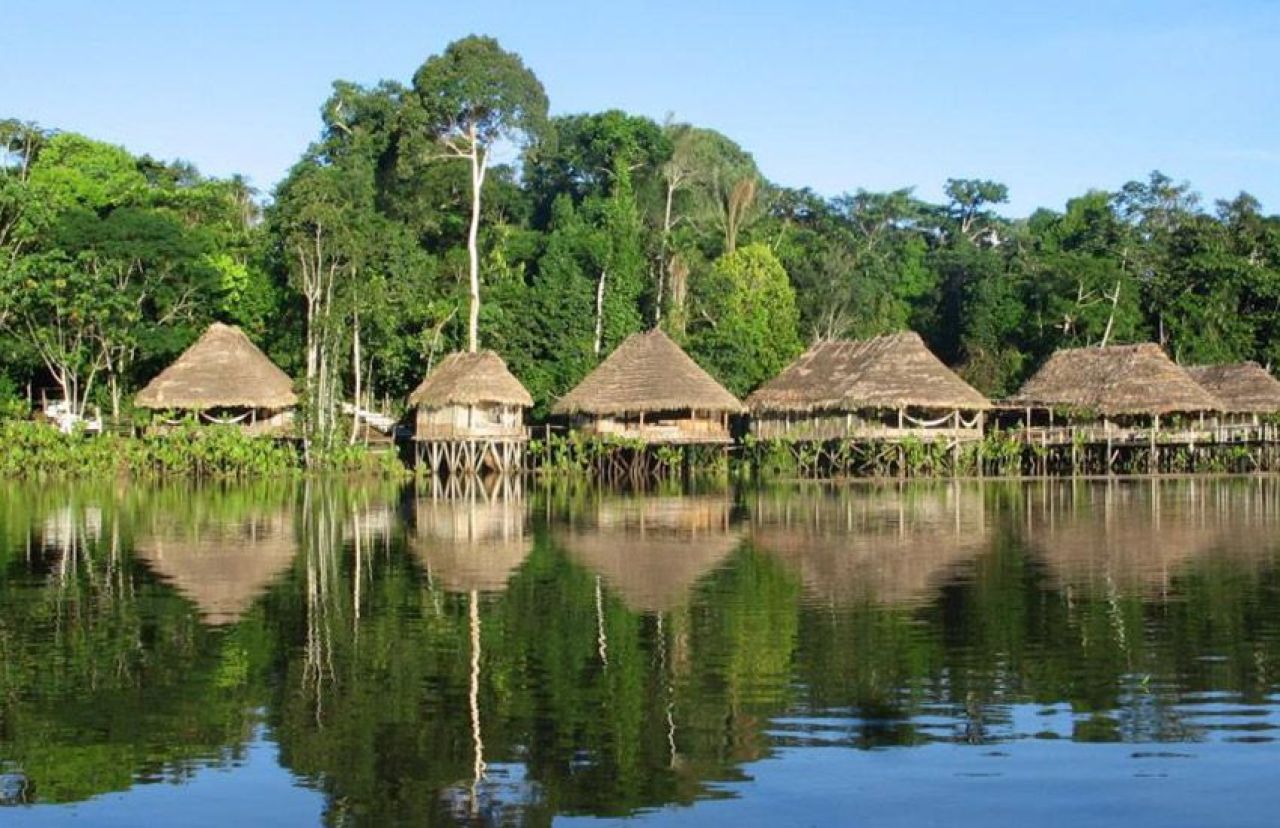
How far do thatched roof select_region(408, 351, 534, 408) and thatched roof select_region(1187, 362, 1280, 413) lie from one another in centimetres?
1826

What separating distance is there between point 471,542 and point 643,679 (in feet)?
35.5

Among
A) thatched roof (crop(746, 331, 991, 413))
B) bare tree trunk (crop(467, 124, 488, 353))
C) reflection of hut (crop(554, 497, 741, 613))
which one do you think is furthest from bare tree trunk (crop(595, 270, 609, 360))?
reflection of hut (crop(554, 497, 741, 613))

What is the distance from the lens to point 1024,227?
6153 cm

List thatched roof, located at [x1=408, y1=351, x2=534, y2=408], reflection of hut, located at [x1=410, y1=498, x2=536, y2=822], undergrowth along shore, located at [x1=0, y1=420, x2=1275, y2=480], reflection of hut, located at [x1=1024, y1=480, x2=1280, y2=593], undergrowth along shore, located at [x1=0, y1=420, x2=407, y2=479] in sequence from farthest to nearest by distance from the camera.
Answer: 1. thatched roof, located at [x1=408, y1=351, x2=534, y2=408]
2. undergrowth along shore, located at [x1=0, y1=420, x2=1275, y2=480]
3. undergrowth along shore, located at [x1=0, y1=420, x2=407, y2=479]
4. reflection of hut, located at [x1=1024, y1=480, x2=1280, y2=593]
5. reflection of hut, located at [x1=410, y1=498, x2=536, y2=822]

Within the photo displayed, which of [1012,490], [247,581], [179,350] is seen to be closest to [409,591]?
[247,581]

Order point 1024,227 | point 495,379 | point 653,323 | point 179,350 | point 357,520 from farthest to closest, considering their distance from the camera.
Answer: point 1024,227 < point 653,323 < point 179,350 < point 495,379 < point 357,520

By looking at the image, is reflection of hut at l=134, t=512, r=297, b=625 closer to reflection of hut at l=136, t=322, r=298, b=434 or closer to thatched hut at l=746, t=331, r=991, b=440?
reflection of hut at l=136, t=322, r=298, b=434

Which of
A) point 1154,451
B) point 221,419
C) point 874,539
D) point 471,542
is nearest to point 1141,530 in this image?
point 874,539

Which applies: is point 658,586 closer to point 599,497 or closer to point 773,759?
point 773,759

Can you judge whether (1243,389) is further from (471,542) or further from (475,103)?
(471,542)

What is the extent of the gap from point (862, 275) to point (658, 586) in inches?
1412

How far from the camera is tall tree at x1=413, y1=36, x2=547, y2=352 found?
41.8m

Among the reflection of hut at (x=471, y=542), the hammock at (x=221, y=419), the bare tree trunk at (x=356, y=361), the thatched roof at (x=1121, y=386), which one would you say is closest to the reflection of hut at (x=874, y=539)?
the reflection of hut at (x=471, y=542)

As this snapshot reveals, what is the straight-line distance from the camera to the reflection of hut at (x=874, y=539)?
57.5 ft
